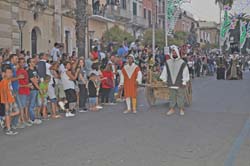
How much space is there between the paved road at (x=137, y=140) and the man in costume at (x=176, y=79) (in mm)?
459

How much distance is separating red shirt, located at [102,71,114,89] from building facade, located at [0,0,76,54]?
33.0 ft

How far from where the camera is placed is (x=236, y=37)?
68.4 meters

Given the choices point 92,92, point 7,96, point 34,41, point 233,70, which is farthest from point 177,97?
point 34,41

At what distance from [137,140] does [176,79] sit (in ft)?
14.7

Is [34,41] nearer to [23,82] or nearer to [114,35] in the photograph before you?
[114,35]

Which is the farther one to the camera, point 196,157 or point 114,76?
point 114,76

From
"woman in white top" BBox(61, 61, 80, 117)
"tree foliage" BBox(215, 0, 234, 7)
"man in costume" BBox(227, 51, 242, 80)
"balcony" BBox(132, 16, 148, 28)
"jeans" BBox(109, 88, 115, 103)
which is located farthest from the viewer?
"balcony" BBox(132, 16, 148, 28)

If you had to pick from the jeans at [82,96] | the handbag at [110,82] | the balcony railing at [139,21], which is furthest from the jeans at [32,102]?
the balcony railing at [139,21]

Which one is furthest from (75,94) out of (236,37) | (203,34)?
(203,34)

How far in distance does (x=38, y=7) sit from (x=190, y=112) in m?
19.0

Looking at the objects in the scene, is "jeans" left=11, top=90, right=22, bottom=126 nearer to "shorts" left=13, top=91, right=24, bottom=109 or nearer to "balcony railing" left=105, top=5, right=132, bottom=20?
"shorts" left=13, top=91, right=24, bottom=109

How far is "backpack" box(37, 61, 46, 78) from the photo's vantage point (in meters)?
14.1

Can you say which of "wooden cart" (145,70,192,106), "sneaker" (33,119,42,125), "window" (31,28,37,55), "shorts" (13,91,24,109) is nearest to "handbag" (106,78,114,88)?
"wooden cart" (145,70,192,106)

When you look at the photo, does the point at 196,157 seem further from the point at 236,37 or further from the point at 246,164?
the point at 236,37
